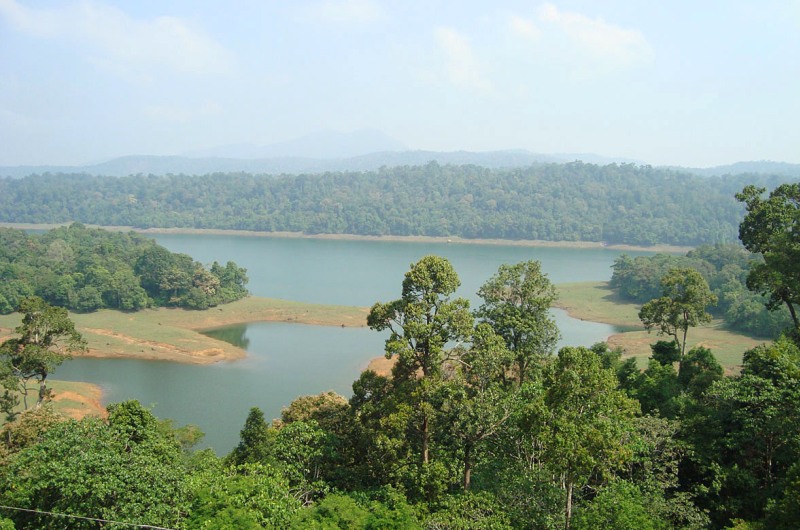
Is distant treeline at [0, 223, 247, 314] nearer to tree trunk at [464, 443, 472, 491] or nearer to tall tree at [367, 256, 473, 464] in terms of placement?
tall tree at [367, 256, 473, 464]

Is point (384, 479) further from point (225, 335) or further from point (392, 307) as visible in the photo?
point (225, 335)

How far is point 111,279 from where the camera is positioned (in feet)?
137

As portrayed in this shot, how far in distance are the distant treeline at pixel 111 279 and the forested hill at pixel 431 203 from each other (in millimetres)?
54054

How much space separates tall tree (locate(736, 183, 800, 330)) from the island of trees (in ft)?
0.58

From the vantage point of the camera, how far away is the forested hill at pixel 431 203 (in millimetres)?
93812

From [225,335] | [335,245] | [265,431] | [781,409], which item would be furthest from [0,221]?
[781,409]

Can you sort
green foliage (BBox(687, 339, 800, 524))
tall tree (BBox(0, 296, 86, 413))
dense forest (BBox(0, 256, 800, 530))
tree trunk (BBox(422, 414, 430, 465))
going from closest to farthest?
dense forest (BBox(0, 256, 800, 530)) < green foliage (BBox(687, 339, 800, 524)) < tree trunk (BBox(422, 414, 430, 465)) < tall tree (BBox(0, 296, 86, 413))

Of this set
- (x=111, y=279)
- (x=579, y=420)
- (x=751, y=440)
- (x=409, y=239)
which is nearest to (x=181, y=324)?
(x=111, y=279)

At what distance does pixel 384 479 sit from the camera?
11227mm

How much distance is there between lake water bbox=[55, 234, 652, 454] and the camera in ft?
80.9

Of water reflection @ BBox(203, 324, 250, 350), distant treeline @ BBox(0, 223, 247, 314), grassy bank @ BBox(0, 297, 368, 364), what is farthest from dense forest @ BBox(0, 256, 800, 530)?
distant treeline @ BBox(0, 223, 247, 314)

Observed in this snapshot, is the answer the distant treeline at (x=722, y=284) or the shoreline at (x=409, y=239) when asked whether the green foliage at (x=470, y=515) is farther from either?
the shoreline at (x=409, y=239)

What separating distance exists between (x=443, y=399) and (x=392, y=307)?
1987 millimetres

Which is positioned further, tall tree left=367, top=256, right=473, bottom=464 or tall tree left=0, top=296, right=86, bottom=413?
tall tree left=0, top=296, right=86, bottom=413
